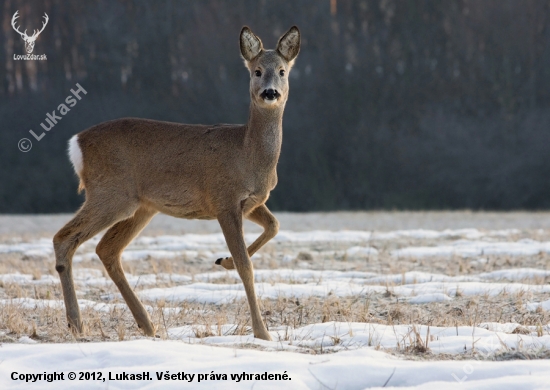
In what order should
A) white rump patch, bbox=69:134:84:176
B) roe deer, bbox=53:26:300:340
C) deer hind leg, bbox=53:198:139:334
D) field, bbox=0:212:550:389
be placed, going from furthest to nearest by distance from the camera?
white rump patch, bbox=69:134:84:176 < deer hind leg, bbox=53:198:139:334 < roe deer, bbox=53:26:300:340 < field, bbox=0:212:550:389

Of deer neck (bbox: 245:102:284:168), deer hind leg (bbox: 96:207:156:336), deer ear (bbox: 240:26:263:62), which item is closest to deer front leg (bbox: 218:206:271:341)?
deer neck (bbox: 245:102:284:168)

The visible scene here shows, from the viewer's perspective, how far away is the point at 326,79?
37.5 meters

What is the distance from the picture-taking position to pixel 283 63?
6.79 meters

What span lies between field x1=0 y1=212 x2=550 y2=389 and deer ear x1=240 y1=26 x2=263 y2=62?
7.09 feet

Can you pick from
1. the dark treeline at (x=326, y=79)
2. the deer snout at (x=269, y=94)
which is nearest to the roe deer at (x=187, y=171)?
the deer snout at (x=269, y=94)

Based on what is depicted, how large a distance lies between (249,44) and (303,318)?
2.32 meters

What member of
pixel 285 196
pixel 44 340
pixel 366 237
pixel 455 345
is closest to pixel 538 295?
pixel 455 345

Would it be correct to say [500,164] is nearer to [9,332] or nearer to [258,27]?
[258,27]

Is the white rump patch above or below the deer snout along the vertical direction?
below

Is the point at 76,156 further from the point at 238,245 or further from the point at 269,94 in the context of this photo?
the point at 269,94

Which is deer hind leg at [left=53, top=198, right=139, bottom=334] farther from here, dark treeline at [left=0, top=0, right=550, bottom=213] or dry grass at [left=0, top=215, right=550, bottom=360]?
dark treeline at [left=0, top=0, right=550, bottom=213]

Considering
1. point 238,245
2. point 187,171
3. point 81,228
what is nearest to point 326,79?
point 187,171

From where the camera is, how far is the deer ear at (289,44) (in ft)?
22.6

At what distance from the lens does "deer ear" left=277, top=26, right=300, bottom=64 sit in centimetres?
689
